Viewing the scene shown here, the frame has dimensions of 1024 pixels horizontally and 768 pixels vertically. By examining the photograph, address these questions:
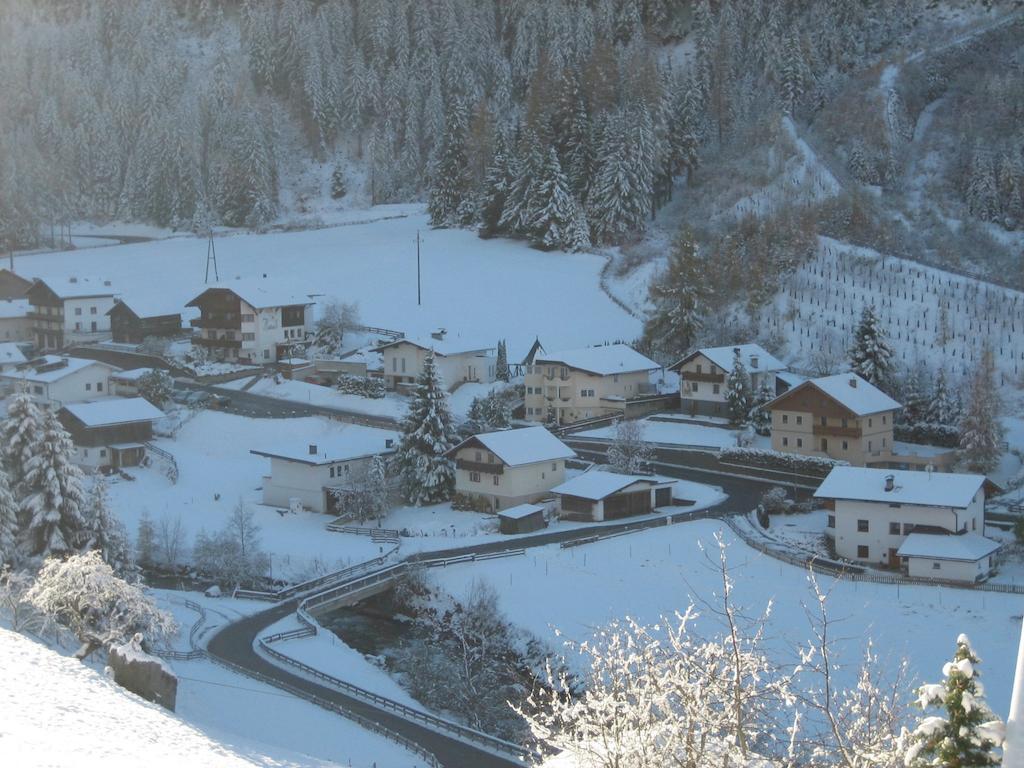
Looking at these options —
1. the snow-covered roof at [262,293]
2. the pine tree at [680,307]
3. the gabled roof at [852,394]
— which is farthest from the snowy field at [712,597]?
the snow-covered roof at [262,293]

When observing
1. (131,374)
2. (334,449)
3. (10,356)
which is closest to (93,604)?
(334,449)

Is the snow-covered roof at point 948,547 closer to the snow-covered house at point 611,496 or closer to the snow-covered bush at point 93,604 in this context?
the snow-covered house at point 611,496

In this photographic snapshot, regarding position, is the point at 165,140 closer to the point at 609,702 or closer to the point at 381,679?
the point at 381,679

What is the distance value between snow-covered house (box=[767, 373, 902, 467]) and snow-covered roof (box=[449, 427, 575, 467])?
28.7 ft

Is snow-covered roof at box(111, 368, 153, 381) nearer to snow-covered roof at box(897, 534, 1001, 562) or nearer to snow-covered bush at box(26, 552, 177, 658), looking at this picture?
snow-covered bush at box(26, 552, 177, 658)

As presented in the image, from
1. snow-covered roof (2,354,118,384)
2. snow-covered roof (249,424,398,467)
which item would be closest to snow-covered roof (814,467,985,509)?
snow-covered roof (249,424,398,467)

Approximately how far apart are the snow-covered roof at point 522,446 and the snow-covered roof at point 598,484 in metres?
1.58

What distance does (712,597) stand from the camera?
37.0m

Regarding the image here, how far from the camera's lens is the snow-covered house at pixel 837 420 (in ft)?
159

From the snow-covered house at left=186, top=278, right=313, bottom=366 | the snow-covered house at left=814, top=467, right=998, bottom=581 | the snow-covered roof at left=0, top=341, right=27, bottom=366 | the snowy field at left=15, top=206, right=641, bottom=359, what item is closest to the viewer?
the snow-covered house at left=814, top=467, right=998, bottom=581

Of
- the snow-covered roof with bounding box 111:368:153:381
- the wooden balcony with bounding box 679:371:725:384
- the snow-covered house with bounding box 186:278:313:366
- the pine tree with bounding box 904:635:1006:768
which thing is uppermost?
the snow-covered house with bounding box 186:278:313:366

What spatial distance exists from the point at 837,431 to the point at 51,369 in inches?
1477

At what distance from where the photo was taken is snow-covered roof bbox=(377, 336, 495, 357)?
5981cm

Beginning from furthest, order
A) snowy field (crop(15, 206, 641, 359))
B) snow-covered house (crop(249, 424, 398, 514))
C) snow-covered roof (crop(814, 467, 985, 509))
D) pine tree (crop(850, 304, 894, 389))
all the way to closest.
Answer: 1. snowy field (crop(15, 206, 641, 359))
2. pine tree (crop(850, 304, 894, 389))
3. snow-covered house (crop(249, 424, 398, 514))
4. snow-covered roof (crop(814, 467, 985, 509))
